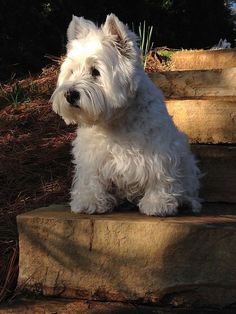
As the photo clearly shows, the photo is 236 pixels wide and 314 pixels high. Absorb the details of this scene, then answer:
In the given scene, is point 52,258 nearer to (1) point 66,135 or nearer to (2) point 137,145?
(2) point 137,145

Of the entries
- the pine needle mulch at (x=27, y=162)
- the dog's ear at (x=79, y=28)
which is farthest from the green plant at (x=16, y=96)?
the dog's ear at (x=79, y=28)

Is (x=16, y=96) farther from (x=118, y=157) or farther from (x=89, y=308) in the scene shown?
(x=89, y=308)

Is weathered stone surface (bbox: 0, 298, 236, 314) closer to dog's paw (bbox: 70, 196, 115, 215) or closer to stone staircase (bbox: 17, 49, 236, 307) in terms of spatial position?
stone staircase (bbox: 17, 49, 236, 307)

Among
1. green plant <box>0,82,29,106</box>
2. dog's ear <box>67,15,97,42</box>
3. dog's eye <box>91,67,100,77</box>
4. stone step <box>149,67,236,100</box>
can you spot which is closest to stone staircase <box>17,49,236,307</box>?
dog's eye <box>91,67,100,77</box>

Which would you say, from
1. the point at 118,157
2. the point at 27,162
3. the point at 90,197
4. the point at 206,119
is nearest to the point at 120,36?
the point at 118,157

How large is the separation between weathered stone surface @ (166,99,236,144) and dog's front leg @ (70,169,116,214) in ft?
3.54

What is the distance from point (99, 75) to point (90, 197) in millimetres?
679

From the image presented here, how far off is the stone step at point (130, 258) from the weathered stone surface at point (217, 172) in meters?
0.62

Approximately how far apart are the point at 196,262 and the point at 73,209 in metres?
0.78

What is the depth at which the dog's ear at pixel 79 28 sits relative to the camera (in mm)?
3242

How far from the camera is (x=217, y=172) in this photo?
375 centimetres

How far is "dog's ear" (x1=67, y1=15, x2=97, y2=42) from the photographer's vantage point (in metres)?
3.24

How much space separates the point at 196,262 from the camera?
2.84 m

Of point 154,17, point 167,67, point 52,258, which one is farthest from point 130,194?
point 154,17
